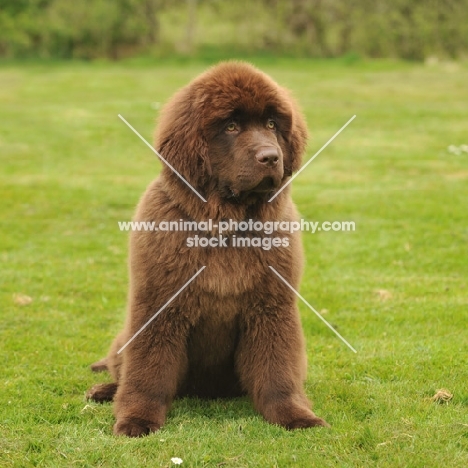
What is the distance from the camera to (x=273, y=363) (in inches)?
179

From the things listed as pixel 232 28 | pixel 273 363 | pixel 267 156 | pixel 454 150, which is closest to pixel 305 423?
pixel 273 363

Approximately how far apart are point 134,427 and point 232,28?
27147mm

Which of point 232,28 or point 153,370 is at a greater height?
point 153,370

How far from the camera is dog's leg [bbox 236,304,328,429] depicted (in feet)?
14.8

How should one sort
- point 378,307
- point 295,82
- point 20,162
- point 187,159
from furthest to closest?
point 295,82, point 20,162, point 378,307, point 187,159

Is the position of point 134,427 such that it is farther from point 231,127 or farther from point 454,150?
point 454,150

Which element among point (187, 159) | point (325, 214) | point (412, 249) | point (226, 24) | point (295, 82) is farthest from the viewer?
point (226, 24)

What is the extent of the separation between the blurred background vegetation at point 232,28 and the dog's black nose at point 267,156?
2481cm

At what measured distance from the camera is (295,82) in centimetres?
2295

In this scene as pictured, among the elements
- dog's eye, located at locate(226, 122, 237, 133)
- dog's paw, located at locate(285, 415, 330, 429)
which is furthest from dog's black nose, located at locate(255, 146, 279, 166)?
dog's paw, located at locate(285, 415, 330, 429)

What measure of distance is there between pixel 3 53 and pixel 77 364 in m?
27.8

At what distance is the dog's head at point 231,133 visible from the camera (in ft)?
14.1

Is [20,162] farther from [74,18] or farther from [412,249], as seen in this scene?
[74,18]

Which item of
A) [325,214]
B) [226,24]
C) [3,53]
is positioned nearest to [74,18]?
[3,53]
